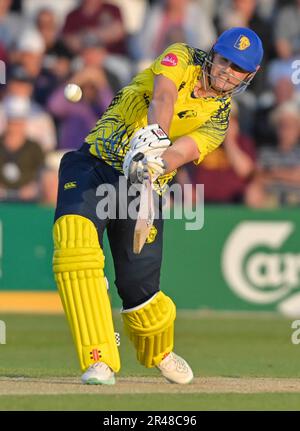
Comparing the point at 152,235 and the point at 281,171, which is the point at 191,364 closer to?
the point at 152,235

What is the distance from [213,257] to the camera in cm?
1500

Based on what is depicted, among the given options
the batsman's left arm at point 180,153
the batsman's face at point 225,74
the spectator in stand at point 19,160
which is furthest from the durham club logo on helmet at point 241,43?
the spectator in stand at point 19,160

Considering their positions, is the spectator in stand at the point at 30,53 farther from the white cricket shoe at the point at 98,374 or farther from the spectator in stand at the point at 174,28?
the white cricket shoe at the point at 98,374

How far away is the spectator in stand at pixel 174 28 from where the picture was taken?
55.5 ft

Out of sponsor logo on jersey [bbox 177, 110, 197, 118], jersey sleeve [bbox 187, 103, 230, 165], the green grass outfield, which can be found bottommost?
the green grass outfield

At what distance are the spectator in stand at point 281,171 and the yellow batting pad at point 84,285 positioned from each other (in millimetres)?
7772

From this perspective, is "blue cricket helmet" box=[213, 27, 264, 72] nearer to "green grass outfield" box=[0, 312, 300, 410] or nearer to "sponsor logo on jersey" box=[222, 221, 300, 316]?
"green grass outfield" box=[0, 312, 300, 410]

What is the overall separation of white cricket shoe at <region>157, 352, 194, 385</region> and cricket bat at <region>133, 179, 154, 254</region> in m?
1.14

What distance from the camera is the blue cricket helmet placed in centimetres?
791

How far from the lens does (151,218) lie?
766 cm

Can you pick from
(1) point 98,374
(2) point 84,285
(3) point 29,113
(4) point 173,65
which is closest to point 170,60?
(4) point 173,65

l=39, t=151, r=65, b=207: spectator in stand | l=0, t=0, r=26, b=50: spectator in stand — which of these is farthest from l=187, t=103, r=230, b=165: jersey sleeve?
l=0, t=0, r=26, b=50: spectator in stand

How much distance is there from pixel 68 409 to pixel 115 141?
2.09 m

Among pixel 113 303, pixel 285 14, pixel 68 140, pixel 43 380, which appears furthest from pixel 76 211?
pixel 285 14
